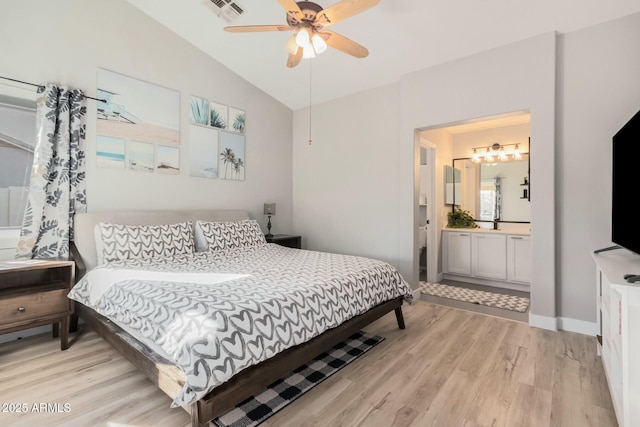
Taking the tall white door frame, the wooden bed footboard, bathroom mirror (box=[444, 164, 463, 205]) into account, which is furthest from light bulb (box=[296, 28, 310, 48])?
bathroom mirror (box=[444, 164, 463, 205])

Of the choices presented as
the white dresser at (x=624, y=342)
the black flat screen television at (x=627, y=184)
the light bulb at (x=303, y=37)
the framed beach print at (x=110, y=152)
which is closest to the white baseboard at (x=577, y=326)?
the black flat screen television at (x=627, y=184)

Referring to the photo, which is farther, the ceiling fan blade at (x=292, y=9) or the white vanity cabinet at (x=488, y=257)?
the white vanity cabinet at (x=488, y=257)

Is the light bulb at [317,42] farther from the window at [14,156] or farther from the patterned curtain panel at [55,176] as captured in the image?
the window at [14,156]

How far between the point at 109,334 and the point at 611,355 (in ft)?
10.2

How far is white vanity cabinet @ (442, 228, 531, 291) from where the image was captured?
4.26 meters

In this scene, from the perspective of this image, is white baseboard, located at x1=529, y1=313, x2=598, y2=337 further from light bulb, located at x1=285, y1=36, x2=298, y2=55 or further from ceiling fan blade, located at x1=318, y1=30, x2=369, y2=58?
light bulb, located at x1=285, y1=36, x2=298, y2=55

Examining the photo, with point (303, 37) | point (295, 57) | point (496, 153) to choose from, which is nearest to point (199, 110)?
point (295, 57)

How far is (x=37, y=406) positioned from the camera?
5.82 feet

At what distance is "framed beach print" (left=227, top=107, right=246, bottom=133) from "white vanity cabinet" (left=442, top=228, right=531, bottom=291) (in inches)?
136

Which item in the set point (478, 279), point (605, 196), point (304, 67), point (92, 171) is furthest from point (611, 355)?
point (92, 171)

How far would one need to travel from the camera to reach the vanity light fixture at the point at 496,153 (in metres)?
4.73

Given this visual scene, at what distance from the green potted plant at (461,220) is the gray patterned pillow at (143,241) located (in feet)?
13.0

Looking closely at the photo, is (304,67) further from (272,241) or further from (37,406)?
(37,406)

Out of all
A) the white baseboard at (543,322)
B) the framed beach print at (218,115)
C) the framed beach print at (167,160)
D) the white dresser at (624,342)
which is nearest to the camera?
the white dresser at (624,342)
